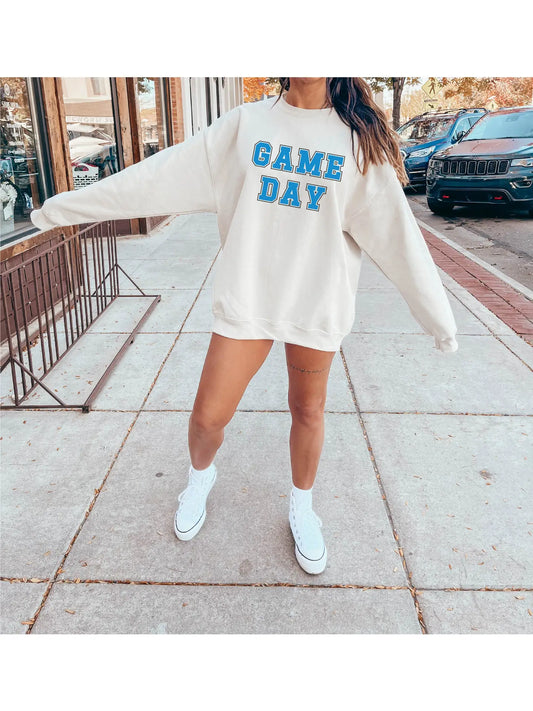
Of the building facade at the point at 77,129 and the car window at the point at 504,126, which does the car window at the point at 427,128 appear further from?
the building facade at the point at 77,129

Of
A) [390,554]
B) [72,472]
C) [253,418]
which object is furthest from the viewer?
[253,418]

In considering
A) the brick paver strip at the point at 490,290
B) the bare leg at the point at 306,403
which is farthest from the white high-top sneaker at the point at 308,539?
the brick paver strip at the point at 490,290

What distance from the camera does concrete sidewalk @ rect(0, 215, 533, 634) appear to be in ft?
7.39

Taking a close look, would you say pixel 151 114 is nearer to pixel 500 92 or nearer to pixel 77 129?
pixel 77 129

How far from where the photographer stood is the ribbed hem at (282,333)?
2064 millimetres

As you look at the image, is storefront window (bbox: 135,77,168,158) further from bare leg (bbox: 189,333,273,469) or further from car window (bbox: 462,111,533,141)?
bare leg (bbox: 189,333,273,469)

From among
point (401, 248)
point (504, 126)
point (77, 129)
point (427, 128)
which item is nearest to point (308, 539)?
point (401, 248)

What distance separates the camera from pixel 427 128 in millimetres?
15531

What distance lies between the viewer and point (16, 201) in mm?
5344

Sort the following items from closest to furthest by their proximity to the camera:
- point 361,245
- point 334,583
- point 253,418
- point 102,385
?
point 361,245 → point 334,583 → point 253,418 → point 102,385

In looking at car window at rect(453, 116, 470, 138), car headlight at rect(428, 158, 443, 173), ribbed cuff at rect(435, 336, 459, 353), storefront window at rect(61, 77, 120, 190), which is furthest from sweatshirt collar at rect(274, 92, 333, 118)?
car window at rect(453, 116, 470, 138)

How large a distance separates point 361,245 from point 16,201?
4.31m

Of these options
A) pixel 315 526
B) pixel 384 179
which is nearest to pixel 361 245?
pixel 384 179

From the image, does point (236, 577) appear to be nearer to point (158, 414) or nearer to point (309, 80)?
point (158, 414)
